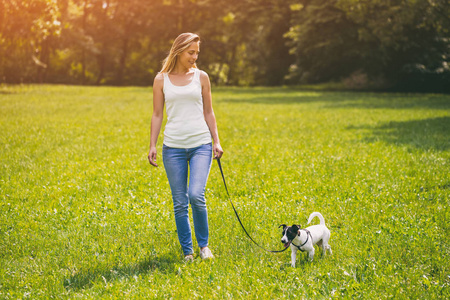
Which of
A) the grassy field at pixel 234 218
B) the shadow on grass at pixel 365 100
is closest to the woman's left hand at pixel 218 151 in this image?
the grassy field at pixel 234 218

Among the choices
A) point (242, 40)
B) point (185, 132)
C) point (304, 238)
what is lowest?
point (304, 238)

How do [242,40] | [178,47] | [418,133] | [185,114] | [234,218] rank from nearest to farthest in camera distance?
1. [178,47]
2. [185,114]
3. [234,218]
4. [418,133]
5. [242,40]

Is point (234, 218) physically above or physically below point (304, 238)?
below

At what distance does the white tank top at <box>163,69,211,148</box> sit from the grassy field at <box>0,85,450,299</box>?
4.83ft

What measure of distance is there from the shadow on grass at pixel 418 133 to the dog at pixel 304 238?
888 cm

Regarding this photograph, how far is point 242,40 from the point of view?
210ft

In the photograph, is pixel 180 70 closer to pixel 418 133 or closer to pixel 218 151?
pixel 218 151

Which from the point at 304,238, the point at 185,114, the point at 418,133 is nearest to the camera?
the point at 304,238

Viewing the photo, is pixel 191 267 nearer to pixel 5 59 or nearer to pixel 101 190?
pixel 101 190

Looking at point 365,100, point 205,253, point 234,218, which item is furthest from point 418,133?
point 365,100

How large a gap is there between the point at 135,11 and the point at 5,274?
6834 cm

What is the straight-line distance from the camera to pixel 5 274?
212 inches

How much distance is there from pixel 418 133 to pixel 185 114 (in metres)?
13.1

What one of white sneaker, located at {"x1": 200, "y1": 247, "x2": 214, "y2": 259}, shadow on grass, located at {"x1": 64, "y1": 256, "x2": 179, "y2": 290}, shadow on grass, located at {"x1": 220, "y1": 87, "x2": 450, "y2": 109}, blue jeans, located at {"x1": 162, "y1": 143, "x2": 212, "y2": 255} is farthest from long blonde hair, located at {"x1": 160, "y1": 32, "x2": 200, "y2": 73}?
shadow on grass, located at {"x1": 220, "y1": 87, "x2": 450, "y2": 109}
